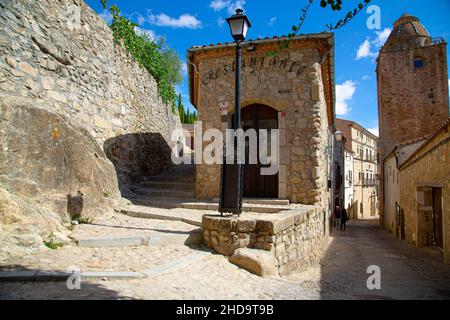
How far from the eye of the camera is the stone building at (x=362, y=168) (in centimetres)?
3269

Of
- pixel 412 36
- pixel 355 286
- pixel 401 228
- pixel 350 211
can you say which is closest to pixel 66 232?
pixel 355 286

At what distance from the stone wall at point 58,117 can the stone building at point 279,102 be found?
2546mm

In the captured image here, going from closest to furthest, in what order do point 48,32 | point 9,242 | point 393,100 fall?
point 9,242, point 48,32, point 393,100

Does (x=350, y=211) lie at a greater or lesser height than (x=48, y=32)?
lesser

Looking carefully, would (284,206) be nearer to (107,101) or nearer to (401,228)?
(107,101)

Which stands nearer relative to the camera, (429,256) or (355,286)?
(355,286)

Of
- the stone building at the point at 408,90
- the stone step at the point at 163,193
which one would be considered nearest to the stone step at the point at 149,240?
the stone step at the point at 163,193

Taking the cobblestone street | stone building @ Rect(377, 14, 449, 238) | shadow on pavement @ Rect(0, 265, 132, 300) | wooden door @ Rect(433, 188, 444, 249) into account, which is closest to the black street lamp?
the cobblestone street

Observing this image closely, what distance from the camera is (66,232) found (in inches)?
178

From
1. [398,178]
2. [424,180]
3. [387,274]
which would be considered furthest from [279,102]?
[398,178]

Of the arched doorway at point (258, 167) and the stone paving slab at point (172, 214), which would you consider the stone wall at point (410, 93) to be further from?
the stone paving slab at point (172, 214)

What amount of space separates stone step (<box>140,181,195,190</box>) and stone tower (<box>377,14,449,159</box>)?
51.5ft

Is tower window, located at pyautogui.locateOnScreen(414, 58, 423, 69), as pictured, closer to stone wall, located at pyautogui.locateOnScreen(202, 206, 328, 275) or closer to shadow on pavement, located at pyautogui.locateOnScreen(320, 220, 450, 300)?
shadow on pavement, located at pyautogui.locateOnScreen(320, 220, 450, 300)
